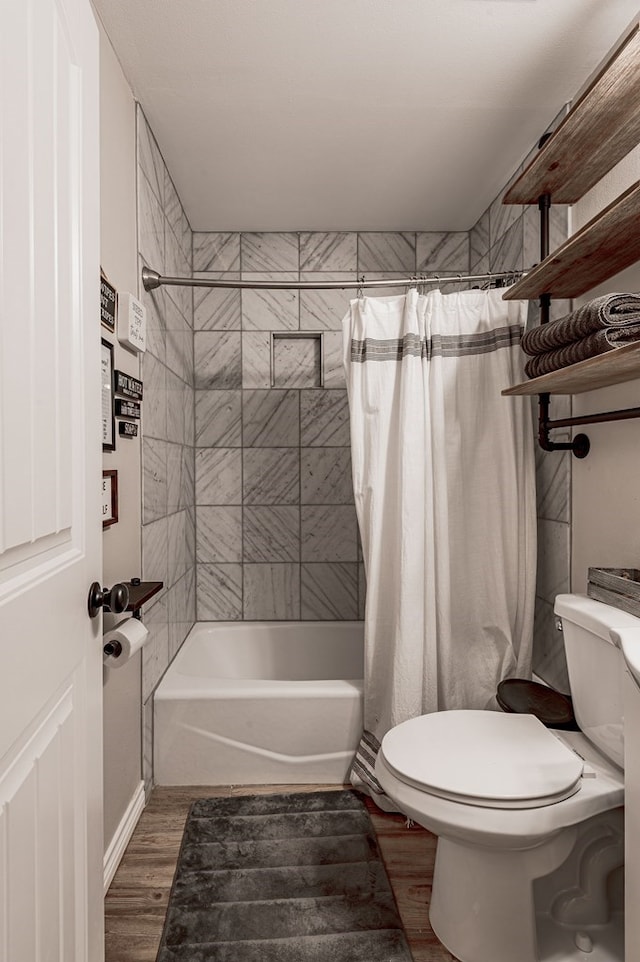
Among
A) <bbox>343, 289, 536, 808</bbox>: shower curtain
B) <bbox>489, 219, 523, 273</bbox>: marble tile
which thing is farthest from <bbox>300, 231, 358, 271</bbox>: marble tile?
<bbox>343, 289, 536, 808</bbox>: shower curtain

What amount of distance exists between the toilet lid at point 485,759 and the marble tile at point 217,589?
5.39 ft

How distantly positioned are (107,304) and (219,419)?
147cm

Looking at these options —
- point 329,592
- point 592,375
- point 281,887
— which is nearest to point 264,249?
point 329,592

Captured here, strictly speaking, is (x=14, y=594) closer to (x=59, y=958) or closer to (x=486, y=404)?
(x=59, y=958)

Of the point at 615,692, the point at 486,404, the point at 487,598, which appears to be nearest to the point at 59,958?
the point at 615,692

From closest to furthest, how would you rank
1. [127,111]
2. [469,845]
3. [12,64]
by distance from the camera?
[12,64] → [469,845] → [127,111]

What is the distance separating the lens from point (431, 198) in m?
2.77

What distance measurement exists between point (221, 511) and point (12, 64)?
2539mm

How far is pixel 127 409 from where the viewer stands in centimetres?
188

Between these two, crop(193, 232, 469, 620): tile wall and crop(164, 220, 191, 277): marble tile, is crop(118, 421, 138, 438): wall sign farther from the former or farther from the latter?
crop(193, 232, 469, 620): tile wall

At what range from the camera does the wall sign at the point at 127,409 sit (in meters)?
1.81

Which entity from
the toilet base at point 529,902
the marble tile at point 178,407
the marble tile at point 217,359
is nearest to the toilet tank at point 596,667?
the toilet base at point 529,902

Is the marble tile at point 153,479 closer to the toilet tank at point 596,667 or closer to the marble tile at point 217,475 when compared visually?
the marble tile at point 217,475

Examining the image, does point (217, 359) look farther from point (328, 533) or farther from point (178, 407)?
point (328, 533)
